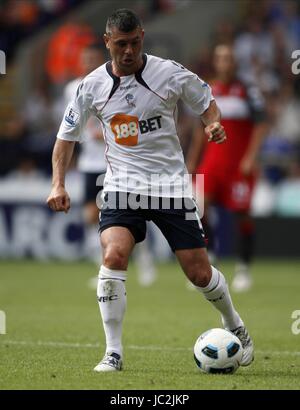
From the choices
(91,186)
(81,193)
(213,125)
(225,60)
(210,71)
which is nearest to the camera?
(213,125)

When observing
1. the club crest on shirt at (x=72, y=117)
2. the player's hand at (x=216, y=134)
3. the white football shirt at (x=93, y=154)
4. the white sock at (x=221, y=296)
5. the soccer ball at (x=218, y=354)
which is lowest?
the soccer ball at (x=218, y=354)

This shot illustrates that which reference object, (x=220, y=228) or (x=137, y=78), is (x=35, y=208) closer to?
(x=220, y=228)

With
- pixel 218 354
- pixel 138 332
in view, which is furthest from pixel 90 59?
pixel 218 354

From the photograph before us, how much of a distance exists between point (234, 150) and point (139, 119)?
588cm

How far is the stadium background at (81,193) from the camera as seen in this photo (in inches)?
294

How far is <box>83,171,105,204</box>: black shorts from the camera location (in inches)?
488

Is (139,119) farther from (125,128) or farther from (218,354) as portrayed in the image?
(218,354)

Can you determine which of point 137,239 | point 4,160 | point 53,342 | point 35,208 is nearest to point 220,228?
point 35,208

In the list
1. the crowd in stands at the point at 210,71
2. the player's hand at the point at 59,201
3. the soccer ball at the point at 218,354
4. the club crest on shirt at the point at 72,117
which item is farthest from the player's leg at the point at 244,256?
the player's hand at the point at 59,201

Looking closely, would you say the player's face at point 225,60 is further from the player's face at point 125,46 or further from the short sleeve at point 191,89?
the player's face at point 125,46

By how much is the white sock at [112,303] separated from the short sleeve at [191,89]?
1.19 m

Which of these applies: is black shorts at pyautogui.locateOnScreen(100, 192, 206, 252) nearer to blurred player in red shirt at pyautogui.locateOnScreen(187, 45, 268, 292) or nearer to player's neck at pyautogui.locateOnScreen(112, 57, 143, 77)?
player's neck at pyautogui.locateOnScreen(112, 57, 143, 77)

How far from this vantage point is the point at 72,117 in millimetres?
6645

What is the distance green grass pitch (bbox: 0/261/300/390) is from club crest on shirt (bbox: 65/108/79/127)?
4.89 ft
